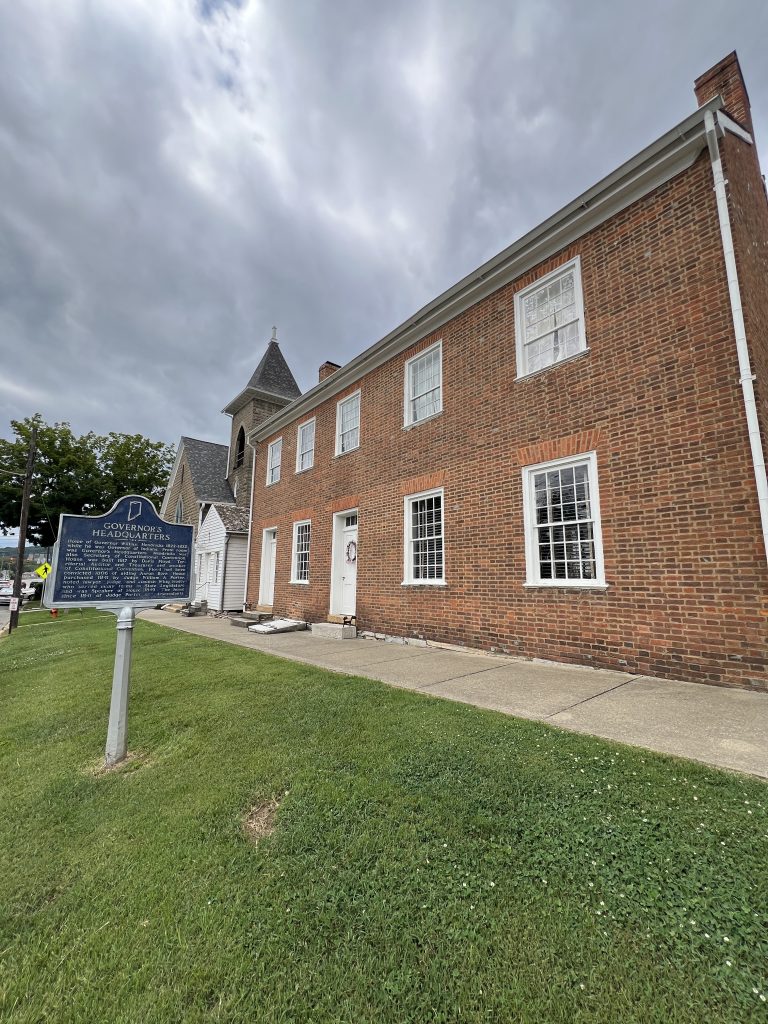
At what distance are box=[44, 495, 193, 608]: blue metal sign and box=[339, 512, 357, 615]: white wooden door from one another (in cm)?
727

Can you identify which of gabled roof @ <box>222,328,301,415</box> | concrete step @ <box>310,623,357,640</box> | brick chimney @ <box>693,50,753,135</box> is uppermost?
gabled roof @ <box>222,328,301,415</box>

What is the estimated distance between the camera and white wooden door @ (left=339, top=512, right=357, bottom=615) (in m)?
11.8

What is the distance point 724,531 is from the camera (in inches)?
221

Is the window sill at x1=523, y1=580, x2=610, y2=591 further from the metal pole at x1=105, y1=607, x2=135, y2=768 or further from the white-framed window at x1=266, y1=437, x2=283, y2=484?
the white-framed window at x1=266, y1=437, x2=283, y2=484

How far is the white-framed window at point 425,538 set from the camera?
9328 millimetres

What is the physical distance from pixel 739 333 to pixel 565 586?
3.91 meters

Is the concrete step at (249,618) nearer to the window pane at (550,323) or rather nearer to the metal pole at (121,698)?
the metal pole at (121,698)

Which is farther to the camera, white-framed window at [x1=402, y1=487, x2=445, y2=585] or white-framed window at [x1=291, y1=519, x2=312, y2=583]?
white-framed window at [x1=291, y1=519, x2=312, y2=583]

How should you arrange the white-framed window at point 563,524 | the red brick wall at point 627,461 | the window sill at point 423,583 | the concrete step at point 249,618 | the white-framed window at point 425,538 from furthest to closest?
the concrete step at point 249,618 → the white-framed window at point 425,538 → the window sill at point 423,583 → the white-framed window at point 563,524 → the red brick wall at point 627,461

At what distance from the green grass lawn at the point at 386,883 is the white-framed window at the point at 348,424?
8999mm

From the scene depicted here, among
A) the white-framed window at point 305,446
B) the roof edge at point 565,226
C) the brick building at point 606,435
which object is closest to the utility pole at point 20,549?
the white-framed window at point 305,446

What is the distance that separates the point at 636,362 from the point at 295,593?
10375 mm

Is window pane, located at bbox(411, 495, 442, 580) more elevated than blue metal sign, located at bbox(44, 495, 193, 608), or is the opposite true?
window pane, located at bbox(411, 495, 442, 580)

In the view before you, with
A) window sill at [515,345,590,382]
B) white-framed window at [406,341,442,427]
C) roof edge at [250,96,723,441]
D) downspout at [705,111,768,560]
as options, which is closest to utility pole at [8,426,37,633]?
roof edge at [250,96,723,441]
